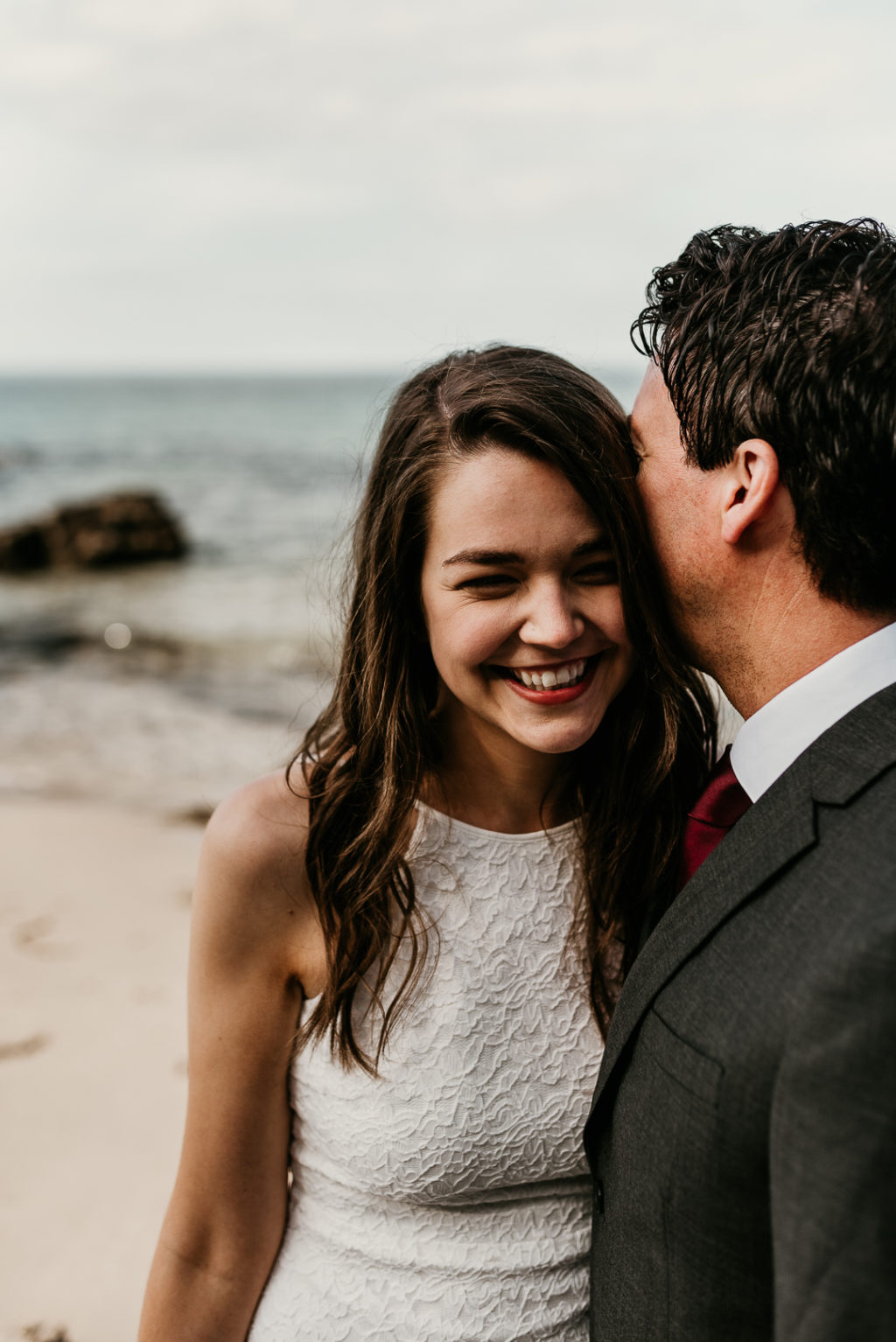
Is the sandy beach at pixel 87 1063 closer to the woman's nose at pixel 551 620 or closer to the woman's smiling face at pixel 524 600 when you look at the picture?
the woman's smiling face at pixel 524 600

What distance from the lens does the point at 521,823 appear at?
7.97 feet

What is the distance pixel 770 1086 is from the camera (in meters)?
1.42

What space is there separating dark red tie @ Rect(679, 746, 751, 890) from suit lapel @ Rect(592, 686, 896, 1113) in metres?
0.28

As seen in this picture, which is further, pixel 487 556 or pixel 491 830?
pixel 491 830

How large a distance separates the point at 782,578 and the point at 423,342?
1.28 m

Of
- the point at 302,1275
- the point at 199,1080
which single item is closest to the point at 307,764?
the point at 199,1080

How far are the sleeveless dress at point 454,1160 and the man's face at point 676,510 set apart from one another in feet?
2.47

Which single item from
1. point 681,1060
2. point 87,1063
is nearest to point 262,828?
point 681,1060

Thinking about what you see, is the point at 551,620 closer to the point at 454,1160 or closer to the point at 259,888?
the point at 259,888

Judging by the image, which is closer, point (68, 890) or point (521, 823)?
point (521, 823)

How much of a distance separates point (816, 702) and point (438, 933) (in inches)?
37.8

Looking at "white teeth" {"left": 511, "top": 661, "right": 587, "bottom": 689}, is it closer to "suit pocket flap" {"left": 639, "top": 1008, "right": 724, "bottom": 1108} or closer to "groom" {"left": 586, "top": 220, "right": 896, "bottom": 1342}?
"groom" {"left": 586, "top": 220, "right": 896, "bottom": 1342}

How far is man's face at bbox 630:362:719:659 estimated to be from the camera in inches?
76.9

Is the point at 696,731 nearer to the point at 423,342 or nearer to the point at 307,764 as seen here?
the point at 307,764
